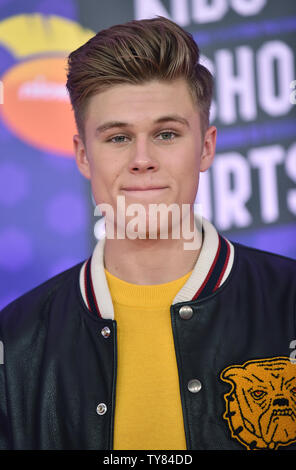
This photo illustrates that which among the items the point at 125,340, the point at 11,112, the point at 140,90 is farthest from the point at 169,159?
the point at 11,112

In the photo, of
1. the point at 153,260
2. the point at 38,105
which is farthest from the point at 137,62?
the point at 38,105

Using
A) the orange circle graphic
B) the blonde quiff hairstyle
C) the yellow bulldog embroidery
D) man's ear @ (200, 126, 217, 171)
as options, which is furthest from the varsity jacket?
the orange circle graphic

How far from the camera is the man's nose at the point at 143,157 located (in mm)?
1506

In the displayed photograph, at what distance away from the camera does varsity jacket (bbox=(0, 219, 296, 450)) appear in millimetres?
1462

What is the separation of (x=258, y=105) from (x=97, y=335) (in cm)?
171

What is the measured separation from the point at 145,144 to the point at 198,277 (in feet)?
1.31

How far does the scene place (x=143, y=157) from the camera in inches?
59.2

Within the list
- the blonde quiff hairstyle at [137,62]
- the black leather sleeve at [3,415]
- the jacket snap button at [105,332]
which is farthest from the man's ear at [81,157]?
the black leather sleeve at [3,415]

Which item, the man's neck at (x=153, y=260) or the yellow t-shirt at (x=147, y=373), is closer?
the yellow t-shirt at (x=147, y=373)

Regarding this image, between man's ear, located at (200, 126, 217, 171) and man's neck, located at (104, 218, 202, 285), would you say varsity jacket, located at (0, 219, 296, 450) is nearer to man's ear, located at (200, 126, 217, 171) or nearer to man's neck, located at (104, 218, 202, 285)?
man's neck, located at (104, 218, 202, 285)

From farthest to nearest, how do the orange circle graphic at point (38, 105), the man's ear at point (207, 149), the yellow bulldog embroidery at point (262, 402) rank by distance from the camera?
the orange circle graphic at point (38, 105) < the man's ear at point (207, 149) < the yellow bulldog embroidery at point (262, 402)

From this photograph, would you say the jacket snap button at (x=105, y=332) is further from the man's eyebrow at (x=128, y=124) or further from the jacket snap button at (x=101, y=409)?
the man's eyebrow at (x=128, y=124)

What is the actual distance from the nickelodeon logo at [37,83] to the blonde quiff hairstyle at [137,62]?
1.15 m

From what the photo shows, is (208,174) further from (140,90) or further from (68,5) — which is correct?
(140,90)
